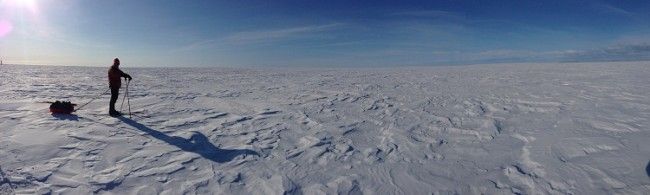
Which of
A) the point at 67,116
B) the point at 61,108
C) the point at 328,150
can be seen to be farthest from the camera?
the point at 61,108

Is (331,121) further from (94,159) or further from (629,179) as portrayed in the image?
(629,179)

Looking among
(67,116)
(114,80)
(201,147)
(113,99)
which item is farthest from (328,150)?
(67,116)

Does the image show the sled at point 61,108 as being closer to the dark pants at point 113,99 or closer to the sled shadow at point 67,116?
the sled shadow at point 67,116

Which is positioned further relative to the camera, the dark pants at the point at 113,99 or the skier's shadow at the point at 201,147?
the dark pants at the point at 113,99

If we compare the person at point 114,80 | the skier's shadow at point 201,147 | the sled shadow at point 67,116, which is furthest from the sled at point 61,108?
the skier's shadow at point 201,147

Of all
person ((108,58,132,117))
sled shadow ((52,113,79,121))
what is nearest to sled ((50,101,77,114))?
sled shadow ((52,113,79,121))

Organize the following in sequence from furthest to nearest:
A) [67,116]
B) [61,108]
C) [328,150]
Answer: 1. [61,108]
2. [67,116]
3. [328,150]

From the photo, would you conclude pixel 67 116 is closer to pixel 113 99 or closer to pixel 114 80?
pixel 113 99

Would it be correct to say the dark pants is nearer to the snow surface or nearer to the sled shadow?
the snow surface
